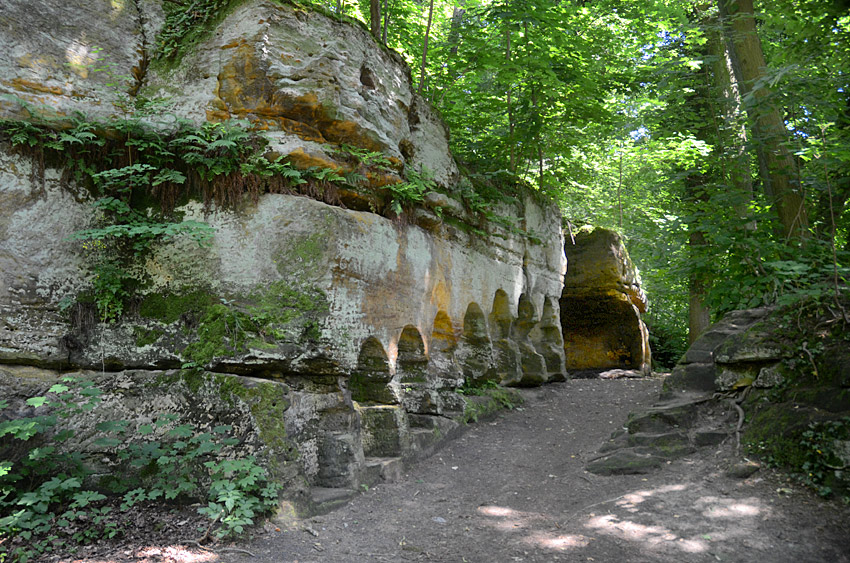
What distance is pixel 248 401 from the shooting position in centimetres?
552

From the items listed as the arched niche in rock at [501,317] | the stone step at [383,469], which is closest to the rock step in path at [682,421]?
the stone step at [383,469]

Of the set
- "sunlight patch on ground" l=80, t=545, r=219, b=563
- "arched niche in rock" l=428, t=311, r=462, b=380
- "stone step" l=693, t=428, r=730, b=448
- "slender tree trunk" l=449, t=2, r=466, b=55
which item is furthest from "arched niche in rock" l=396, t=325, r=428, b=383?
"slender tree trunk" l=449, t=2, r=466, b=55

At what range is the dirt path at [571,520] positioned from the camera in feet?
14.1

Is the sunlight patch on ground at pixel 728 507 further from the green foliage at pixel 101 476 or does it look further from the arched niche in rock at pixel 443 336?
the arched niche in rock at pixel 443 336

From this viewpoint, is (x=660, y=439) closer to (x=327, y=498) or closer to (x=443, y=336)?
(x=327, y=498)

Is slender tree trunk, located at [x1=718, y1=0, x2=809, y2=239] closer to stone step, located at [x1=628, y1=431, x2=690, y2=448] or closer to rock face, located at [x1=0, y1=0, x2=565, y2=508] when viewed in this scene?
stone step, located at [x1=628, y1=431, x2=690, y2=448]

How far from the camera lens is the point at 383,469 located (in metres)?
6.51

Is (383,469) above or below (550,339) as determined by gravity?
below

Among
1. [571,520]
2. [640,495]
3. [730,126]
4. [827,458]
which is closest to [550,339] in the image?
[730,126]

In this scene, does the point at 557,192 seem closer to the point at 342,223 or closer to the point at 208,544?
the point at 342,223

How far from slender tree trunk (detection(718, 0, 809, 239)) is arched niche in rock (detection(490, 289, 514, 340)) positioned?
15.9 feet

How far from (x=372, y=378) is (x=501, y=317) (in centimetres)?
474

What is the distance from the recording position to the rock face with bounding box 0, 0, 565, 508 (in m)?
5.67

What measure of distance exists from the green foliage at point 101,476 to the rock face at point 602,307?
11.7m
